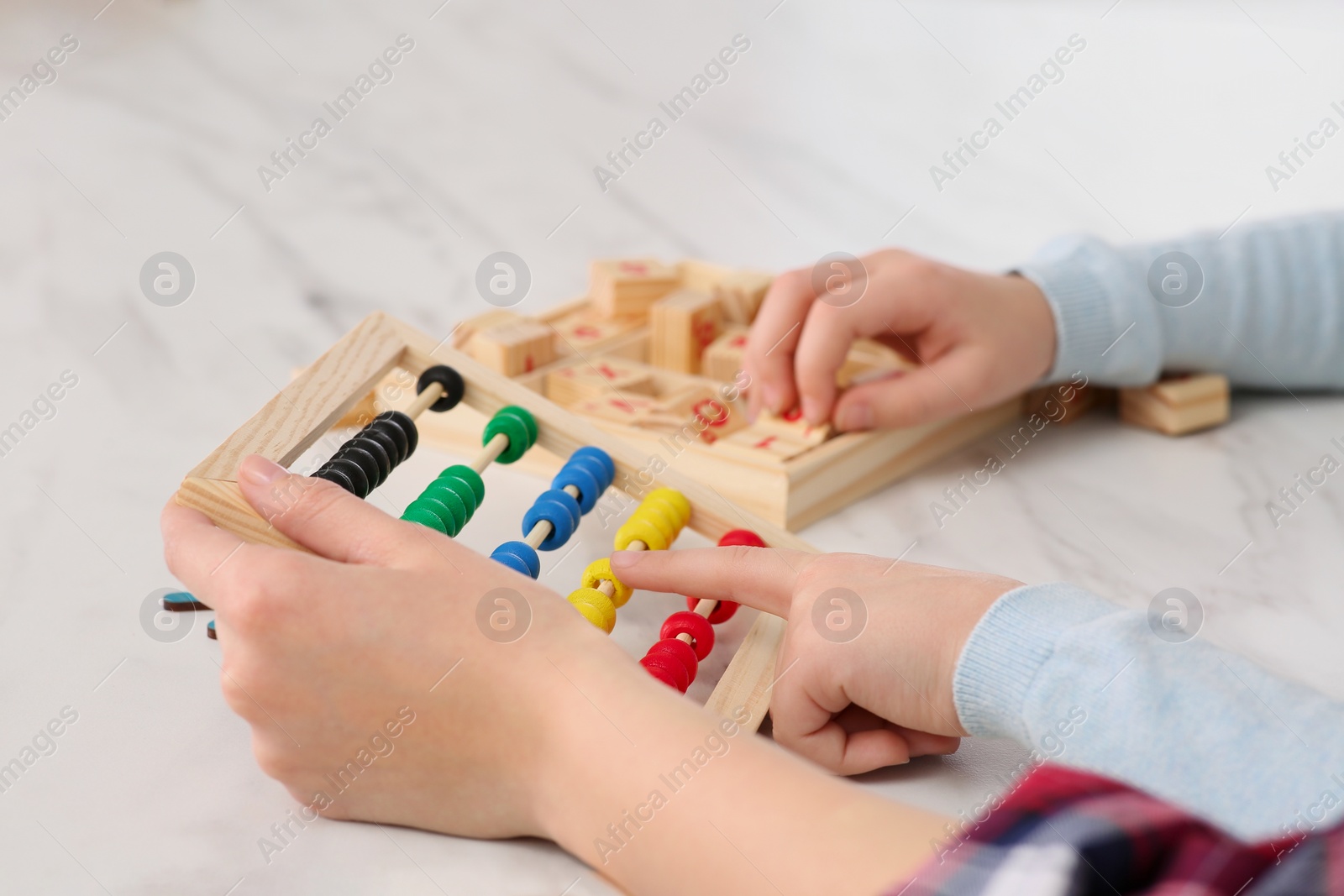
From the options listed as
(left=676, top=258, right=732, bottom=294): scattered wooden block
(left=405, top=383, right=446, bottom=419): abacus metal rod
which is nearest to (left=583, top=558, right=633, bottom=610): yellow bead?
(left=405, top=383, right=446, bottom=419): abacus metal rod

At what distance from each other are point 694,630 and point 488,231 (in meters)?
0.92

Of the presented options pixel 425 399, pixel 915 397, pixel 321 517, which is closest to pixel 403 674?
pixel 321 517

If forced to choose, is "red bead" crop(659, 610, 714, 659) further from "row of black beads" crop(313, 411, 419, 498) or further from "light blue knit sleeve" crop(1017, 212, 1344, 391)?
"light blue knit sleeve" crop(1017, 212, 1344, 391)

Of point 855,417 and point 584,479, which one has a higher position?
point 855,417

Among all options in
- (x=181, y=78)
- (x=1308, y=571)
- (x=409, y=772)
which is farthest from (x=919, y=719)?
(x=181, y=78)

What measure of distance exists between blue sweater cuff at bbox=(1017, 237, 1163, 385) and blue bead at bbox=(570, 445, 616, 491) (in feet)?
1.49

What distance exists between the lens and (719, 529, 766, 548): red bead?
2.66 feet

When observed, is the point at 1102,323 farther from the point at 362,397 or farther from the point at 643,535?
the point at 362,397

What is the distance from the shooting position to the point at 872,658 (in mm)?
634

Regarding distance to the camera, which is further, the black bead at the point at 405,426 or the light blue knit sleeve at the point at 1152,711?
the black bead at the point at 405,426

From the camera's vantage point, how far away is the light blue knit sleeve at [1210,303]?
1.09 metres

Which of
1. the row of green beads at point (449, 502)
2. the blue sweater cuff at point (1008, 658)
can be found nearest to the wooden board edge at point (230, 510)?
the row of green beads at point (449, 502)

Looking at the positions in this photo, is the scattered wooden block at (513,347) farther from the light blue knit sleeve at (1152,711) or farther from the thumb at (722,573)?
the light blue knit sleeve at (1152,711)

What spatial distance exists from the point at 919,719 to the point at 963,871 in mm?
252
